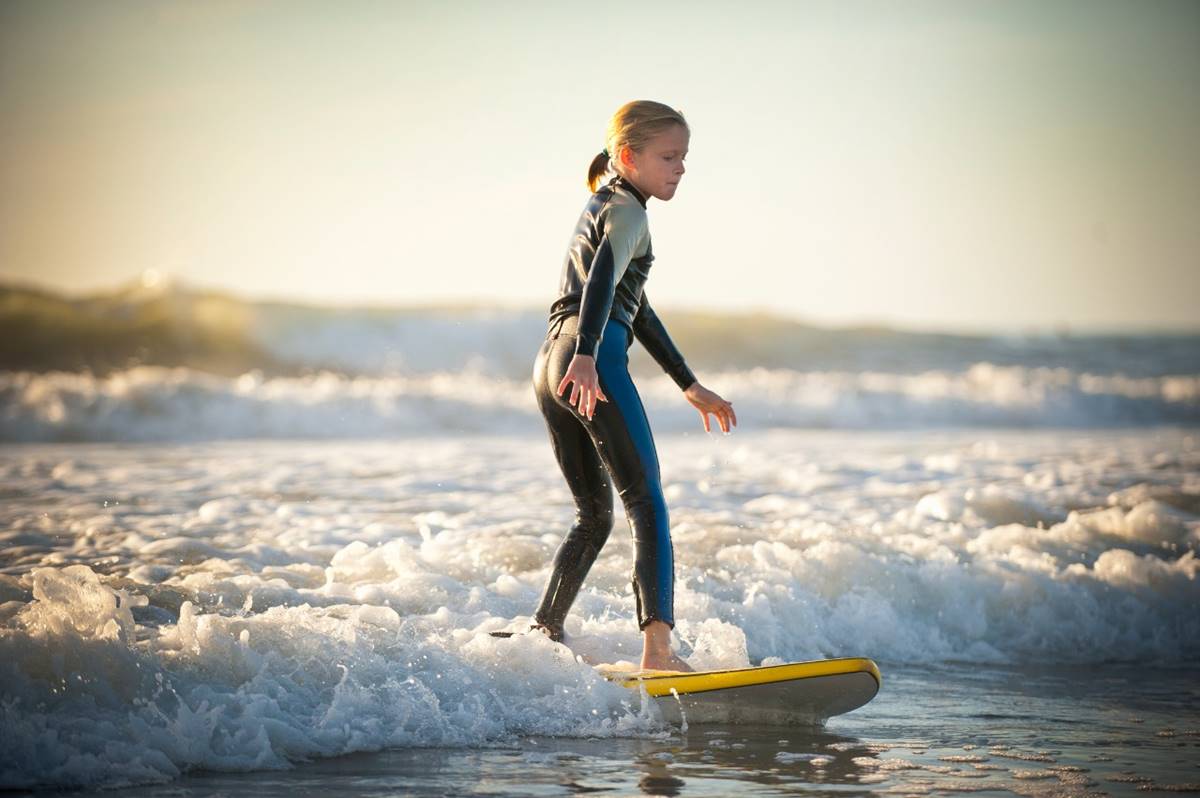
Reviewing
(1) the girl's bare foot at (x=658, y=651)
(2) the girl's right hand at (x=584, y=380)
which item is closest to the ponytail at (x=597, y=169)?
(2) the girl's right hand at (x=584, y=380)

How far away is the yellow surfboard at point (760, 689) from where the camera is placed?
13.4 feet

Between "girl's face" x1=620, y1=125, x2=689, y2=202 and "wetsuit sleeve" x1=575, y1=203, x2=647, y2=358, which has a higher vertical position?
"girl's face" x1=620, y1=125, x2=689, y2=202

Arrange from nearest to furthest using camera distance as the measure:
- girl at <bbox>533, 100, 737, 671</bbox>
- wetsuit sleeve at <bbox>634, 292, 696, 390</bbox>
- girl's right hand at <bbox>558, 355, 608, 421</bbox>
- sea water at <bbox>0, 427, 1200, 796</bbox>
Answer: sea water at <bbox>0, 427, 1200, 796</bbox>, girl's right hand at <bbox>558, 355, 608, 421</bbox>, girl at <bbox>533, 100, 737, 671</bbox>, wetsuit sleeve at <bbox>634, 292, 696, 390</bbox>

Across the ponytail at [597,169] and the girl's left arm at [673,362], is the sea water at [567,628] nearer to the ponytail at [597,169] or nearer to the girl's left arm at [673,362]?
the girl's left arm at [673,362]

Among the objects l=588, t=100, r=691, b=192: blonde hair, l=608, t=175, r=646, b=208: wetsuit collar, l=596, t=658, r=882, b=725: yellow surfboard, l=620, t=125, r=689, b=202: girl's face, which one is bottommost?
l=596, t=658, r=882, b=725: yellow surfboard

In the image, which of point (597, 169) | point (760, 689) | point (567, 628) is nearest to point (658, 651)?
point (760, 689)

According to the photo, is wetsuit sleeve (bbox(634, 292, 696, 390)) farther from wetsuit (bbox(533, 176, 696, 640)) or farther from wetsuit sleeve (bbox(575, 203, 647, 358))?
wetsuit sleeve (bbox(575, 203, 647, 358))

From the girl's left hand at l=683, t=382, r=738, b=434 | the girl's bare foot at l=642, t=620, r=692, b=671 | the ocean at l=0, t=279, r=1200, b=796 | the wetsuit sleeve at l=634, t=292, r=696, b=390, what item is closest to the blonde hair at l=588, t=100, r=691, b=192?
the wetsuit sleeve at l=634, t=292, r=696, b=390

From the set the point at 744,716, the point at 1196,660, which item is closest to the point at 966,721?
the point at 744,716

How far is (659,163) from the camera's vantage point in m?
4.02

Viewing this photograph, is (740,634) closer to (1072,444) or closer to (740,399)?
(1072,444)

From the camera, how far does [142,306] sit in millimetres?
26188

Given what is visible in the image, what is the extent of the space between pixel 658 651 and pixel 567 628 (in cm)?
88

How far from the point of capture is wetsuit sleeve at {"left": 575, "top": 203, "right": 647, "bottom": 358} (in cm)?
384
